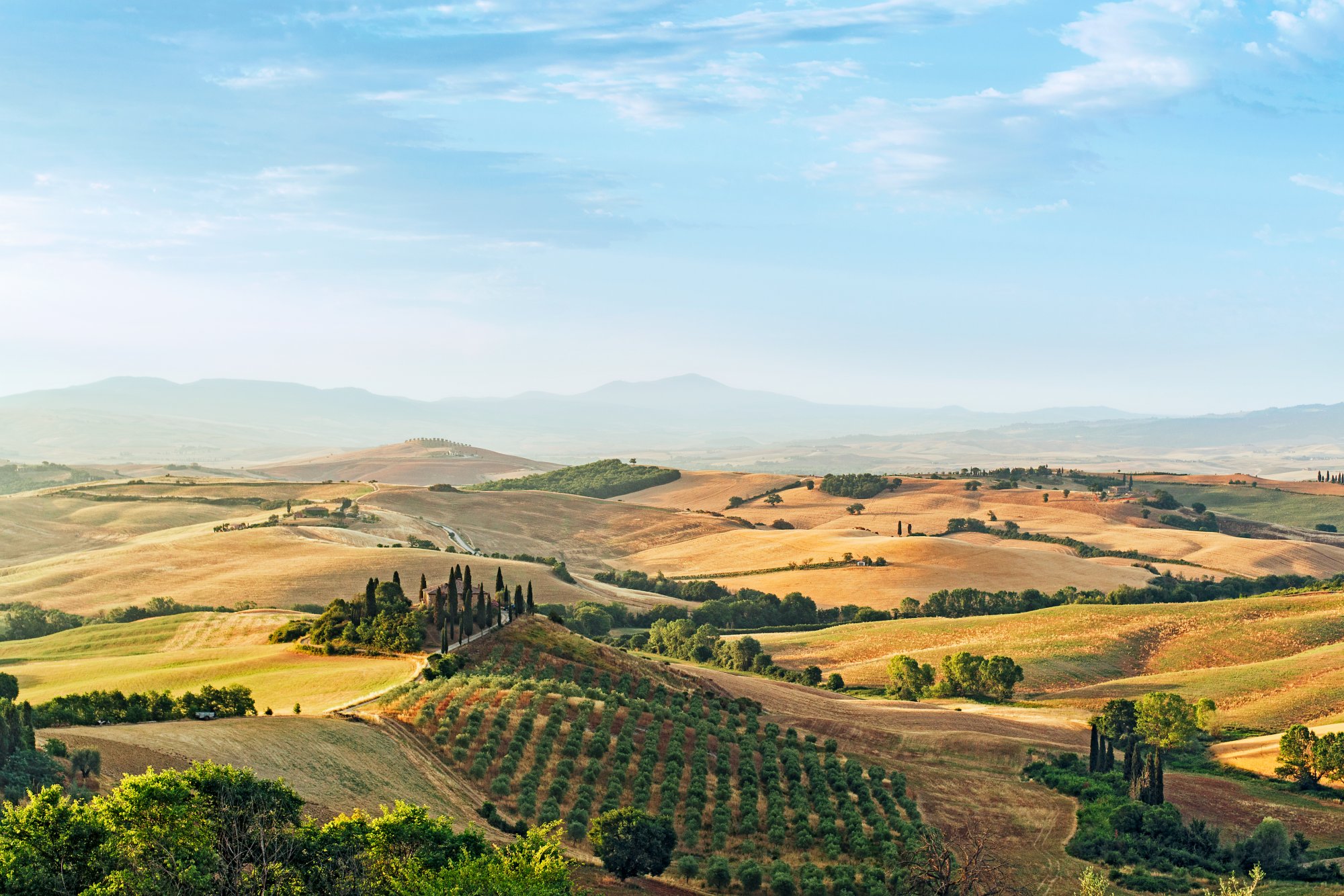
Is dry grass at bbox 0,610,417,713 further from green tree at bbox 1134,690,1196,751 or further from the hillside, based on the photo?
green tree at bbox 1134,690,1196,751

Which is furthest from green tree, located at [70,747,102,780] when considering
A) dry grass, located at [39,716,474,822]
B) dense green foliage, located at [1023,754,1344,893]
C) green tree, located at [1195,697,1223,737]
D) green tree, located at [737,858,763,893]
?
green tree, located at [1195,697,1223,737]

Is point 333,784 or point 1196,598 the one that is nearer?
point 333,784

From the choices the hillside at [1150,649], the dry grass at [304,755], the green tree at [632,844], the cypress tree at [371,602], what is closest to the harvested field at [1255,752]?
the hillside at [1150,649]

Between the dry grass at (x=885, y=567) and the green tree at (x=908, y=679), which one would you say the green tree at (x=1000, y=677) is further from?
the dry grass at (x=885, y=567)

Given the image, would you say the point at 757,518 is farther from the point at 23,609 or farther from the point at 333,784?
the point at 333,784

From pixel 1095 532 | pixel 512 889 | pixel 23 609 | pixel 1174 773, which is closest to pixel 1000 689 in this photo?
pixel 1174 773
